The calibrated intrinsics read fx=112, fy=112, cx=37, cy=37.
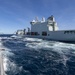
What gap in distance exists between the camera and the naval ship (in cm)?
Result: 3881

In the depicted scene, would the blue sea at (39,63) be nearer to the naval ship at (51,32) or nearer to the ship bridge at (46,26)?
the naval ship at (51,32)

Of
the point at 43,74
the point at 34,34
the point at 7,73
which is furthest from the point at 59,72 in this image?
the point at 34,34

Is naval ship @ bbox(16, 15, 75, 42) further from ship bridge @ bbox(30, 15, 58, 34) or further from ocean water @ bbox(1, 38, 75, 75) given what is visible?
ocean water @ bbox(1, 38, 75, 75)

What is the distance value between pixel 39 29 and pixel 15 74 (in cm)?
5058

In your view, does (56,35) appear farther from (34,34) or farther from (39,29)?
(34,34)

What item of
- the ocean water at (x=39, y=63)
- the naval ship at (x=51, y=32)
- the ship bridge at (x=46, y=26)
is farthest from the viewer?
the ship bridge at (x=46, y=26)

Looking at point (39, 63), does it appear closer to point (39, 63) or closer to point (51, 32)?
point (39, 63)

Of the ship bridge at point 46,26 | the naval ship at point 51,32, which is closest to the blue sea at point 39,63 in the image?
the naval ship at point 51,32

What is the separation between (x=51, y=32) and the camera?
48.6 m

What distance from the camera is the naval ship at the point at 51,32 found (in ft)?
127

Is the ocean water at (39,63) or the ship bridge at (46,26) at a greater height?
the ship bridge at (46,26)

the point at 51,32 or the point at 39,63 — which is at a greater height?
the point at 51,32

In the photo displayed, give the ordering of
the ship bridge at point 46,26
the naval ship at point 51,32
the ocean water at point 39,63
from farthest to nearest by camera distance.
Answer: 1. the ship bridge at point 46,26
2. the naval ship at point 51,32
3. the ocean water at point 39,63

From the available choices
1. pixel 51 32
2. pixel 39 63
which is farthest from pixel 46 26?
pixel 39 63
